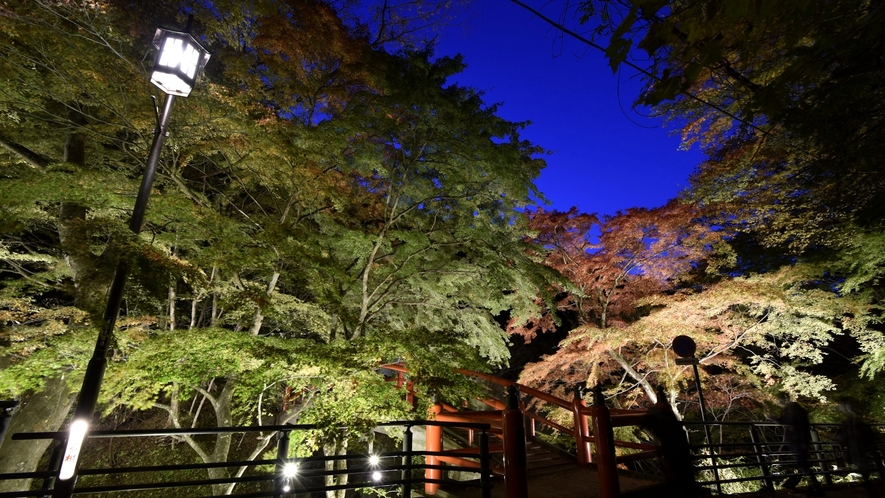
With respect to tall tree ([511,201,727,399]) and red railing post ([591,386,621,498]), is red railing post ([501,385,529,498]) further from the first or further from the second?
tall tree ([511,201,727,399])

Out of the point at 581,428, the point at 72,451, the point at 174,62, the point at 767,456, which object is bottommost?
the point at 767,456

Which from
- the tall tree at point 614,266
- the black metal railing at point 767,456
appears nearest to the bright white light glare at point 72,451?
the black metal railing at point 767,456

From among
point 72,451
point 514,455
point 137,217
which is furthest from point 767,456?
point 137,217

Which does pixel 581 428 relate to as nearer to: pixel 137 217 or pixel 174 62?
pixel 137 217

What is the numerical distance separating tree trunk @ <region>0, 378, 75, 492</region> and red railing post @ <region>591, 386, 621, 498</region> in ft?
31.8

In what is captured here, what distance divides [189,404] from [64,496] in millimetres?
14404

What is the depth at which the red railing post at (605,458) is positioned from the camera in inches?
165

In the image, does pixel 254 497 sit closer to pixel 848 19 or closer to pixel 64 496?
pixel 64 496

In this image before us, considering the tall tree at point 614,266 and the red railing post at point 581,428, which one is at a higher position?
the tall tree at point 614,266

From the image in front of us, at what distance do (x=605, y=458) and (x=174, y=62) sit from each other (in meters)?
6.55

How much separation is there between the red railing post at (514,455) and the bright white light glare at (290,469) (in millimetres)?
2150

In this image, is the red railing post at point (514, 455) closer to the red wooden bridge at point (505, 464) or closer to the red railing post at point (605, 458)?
the red wooden bridge at point (505, 464)

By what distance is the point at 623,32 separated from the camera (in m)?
1.73

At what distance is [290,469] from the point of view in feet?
11.2
